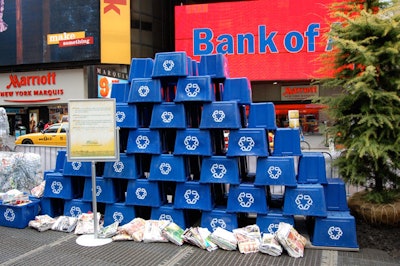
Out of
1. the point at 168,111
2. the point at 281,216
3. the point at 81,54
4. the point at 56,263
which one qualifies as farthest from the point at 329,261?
the point at 81,54

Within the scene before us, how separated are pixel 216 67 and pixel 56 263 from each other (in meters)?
3.72

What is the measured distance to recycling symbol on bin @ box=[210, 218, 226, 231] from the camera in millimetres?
5508

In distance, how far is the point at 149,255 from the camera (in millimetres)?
4922

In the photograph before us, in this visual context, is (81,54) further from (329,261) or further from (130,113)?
(329,261)

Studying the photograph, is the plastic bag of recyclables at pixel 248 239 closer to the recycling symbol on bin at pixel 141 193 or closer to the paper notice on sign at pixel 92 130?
the recycling symbol on bin at pixel 141 193

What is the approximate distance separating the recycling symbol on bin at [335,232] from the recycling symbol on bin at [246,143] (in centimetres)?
158

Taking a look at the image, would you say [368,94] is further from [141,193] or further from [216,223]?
[141,193]

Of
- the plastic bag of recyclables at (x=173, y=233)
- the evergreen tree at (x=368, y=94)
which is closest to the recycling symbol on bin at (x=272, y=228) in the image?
the plastic bag of recyclables at (x=173, y=233)

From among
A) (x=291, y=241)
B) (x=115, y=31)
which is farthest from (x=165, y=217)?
(x=115, y=31)

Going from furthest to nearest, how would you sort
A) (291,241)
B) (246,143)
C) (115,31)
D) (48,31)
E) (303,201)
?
1. (48,31)
2. (115,31)
3. (246,143)
4. (303,201)
5. (291,241)

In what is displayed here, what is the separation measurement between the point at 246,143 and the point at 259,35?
19.9 m

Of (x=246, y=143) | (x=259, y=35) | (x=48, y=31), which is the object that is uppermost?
(x=48, y=31)

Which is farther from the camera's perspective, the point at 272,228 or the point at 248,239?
the point at 272,228

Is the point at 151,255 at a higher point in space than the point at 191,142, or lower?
lower
